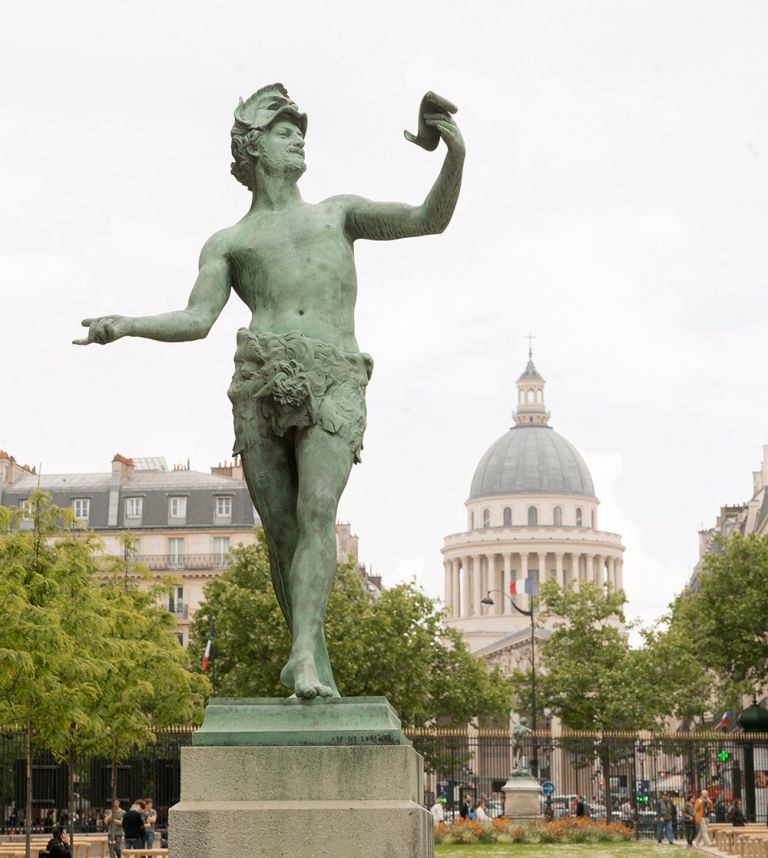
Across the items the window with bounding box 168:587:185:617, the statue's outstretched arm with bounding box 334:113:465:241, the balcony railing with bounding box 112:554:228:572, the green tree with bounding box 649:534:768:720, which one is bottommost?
the statue's outstretched arm with bounding box 334:113:465:241

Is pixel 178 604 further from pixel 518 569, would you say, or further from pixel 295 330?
pixel 295 330

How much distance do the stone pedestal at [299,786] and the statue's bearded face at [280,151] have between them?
8.29 feet

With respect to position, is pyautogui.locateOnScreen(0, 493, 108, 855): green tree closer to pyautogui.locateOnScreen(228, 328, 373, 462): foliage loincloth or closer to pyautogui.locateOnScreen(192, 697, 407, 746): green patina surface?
pyautogui.locateOnScreen(228, 328, 373, 462): foliage loincloth

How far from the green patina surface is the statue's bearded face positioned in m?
2.52

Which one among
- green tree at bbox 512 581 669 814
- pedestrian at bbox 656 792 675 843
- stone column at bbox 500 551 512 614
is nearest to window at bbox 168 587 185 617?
green tree at bbox 512 581 669 814

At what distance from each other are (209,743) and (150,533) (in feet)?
250

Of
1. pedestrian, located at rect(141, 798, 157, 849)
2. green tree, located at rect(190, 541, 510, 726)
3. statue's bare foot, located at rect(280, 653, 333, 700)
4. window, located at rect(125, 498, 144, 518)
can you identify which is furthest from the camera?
window, located at rect(125, 498, 144, 518)

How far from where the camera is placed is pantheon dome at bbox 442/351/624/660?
14562cm

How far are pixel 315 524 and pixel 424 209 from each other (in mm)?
1557

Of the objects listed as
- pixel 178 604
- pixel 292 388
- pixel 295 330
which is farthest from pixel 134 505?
pixel 292 388

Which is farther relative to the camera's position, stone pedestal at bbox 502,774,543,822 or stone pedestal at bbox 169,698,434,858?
stone pedestal at bbox 502,774,543,822

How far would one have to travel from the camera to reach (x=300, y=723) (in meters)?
6.02

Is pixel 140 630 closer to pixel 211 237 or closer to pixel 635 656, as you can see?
pixel 211 237

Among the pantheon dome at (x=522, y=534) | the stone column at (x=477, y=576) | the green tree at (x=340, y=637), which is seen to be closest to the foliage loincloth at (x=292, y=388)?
the green tree at (x=340, y=637)
